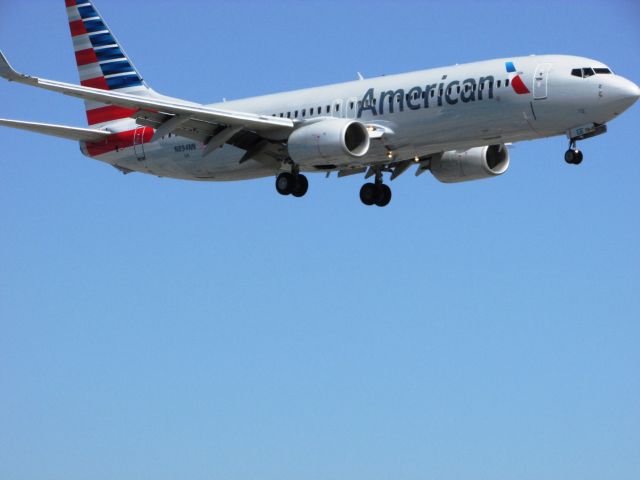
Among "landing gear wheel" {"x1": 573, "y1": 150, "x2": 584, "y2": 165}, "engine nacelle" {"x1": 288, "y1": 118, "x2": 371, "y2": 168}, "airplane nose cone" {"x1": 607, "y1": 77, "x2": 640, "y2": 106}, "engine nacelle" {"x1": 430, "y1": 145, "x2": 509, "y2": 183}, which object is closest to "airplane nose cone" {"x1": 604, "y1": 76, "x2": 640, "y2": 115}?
"airplane nose cone" {"x1": 607, "y1": 77, "x2": 640, "y2": 106}

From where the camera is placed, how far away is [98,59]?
61312 millimetres

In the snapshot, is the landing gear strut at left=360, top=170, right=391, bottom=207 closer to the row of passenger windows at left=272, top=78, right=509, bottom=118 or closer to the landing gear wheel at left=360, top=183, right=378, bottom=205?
the landing gear wheel at left=360, top=183, right=378, bottom=205

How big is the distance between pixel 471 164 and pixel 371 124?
538 centimetres

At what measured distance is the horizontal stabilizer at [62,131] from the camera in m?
53.0

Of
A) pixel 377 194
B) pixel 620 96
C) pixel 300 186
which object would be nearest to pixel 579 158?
pixel 620 96

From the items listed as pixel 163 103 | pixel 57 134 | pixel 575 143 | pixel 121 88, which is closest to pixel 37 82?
pixel 163 103

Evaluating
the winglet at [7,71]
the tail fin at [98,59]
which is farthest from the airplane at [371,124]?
the tail fin at [98,59]

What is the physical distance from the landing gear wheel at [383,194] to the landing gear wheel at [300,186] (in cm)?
373

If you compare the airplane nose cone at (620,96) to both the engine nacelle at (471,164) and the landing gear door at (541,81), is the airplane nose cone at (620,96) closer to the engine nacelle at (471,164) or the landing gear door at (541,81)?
the landing gear door at (541,81)

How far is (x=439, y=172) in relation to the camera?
54344 mm

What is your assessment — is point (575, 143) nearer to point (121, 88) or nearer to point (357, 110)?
point (357, 110)

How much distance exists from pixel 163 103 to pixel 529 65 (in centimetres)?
1263

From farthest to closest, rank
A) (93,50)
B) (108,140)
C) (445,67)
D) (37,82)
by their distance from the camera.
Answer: (93,50)
(108,140)
(445,67)
(37,82)

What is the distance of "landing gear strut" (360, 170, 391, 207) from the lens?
55.0m
